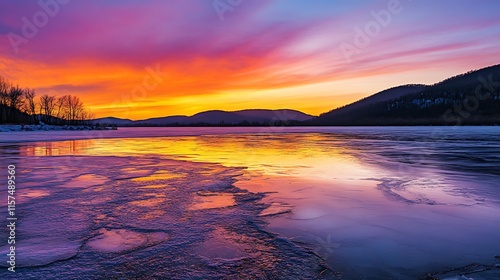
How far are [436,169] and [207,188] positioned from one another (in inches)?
315

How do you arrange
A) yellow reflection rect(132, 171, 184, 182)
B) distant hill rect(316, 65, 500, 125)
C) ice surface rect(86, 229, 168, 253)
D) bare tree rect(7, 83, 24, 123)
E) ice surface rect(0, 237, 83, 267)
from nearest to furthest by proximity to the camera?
ice surface rect(0, 237, 83, 267)
ice surface rect(86, 229, 168, 253)
yellow reflection rect(132, 171, 184, 182)
bare tree rect(7, 83, 24, 123)
distant hill rect(316, 65, 500, 125)

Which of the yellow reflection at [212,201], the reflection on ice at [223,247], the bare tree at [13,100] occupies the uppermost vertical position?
the bare tree at [13,100]

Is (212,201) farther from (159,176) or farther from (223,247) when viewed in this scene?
(159,176)

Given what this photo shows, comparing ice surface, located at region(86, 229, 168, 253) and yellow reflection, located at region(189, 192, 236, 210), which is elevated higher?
ice surface, located at region(86, 229, 168, 253)

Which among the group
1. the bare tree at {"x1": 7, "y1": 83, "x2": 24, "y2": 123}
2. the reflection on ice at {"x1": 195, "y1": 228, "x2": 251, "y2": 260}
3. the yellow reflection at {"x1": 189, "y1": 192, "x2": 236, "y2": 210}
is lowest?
the yellow reflection at {"x1": 189, "y1": 192, "x2": 236, "y2": 210}

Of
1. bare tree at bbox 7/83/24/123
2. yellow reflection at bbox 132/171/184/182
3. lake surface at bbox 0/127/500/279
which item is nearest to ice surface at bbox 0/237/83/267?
lake surface at bbox 0/127/500/279

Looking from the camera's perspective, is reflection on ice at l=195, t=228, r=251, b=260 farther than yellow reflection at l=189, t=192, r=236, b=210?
No

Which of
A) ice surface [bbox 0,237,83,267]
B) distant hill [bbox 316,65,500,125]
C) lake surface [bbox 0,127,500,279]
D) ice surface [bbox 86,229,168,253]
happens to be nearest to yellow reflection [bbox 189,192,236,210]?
lake surface [bbox 0,127,500,279]


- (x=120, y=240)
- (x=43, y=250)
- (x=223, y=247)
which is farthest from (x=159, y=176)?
(x=223, y=247)

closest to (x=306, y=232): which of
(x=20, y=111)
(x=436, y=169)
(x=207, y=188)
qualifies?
(x=207, y=188)

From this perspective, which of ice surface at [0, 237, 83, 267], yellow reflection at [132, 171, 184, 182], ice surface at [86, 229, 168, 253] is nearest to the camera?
ice surface at [0, 237, 83, 267]

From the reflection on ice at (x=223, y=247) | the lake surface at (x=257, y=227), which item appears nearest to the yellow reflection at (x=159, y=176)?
the lake surface at (x=257, y=227)

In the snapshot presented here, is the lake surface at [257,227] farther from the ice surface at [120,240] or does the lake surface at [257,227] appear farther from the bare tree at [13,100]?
the bare tree at [13,100]

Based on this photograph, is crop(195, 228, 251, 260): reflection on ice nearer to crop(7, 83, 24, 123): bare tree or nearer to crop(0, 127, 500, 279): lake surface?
crop(0, 127, 500, 279): lake surface
